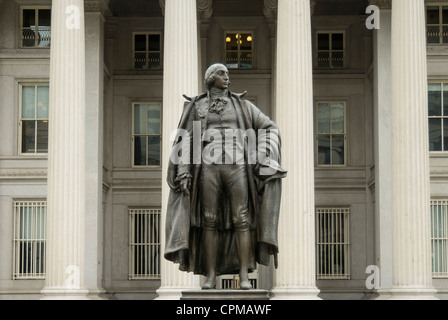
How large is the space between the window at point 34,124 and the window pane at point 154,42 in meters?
5.72

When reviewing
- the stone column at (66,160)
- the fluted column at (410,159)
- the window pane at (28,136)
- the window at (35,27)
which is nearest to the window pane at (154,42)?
the window at (35,27)

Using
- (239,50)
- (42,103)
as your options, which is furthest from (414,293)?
(42,103)

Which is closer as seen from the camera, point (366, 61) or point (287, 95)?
point (287, 95)

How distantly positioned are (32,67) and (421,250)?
679 inches

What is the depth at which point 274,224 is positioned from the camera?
44.2ft

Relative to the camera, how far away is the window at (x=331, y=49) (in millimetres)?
42250

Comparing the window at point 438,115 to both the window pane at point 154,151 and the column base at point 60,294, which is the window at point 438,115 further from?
the column base at point 60,294

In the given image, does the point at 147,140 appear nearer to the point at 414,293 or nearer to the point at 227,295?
the point at 414,293

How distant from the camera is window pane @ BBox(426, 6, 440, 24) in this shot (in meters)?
39.3

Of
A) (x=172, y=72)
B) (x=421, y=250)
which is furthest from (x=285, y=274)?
(x=172, y=72)

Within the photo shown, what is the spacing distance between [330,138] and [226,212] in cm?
2843

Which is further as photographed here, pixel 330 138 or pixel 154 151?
pixel 154 151

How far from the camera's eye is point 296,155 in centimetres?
3166
